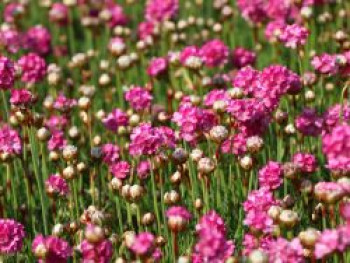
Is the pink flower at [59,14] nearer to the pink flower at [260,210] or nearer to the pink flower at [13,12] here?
the pink flower at [13,12]

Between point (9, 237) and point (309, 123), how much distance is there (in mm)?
1533

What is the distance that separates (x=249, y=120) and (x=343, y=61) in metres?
0.68

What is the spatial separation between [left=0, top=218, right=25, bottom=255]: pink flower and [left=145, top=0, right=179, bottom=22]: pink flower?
2.73 m

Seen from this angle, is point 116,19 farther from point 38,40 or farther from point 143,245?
point 143,245

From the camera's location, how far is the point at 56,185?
367cm

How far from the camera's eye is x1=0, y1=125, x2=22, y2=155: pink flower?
12.6ft

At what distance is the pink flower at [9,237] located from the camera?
3184mm

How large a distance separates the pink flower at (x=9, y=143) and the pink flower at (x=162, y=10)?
205 cm

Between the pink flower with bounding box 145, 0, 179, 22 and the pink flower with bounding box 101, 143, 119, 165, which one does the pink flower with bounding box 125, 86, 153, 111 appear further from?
the pink flower with bounding box 145, 0, 179, 22

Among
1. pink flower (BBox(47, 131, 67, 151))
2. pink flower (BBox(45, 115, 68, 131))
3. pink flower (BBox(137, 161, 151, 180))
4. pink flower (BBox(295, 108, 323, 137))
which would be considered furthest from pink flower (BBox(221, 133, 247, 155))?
pink flower (BBox(45, 115, 68, 131))

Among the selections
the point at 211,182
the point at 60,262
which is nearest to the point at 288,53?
the point at 211,182

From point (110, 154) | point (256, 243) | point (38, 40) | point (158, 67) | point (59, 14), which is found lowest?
point (256, 243)

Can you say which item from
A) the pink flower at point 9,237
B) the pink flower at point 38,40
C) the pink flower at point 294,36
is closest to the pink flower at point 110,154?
the pink flower at point 9,237

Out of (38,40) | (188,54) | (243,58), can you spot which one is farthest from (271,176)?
(38,40)
